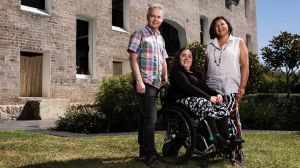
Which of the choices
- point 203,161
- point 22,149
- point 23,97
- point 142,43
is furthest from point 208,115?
point 23,97

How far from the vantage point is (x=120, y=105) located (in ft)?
32.9

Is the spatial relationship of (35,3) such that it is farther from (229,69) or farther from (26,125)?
(229,69)

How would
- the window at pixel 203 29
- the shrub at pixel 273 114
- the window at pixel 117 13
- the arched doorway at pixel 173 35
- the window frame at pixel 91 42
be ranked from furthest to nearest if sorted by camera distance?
the window at pixel 203 29 → the arched doorway at pixel 173 35 → the window at pixel 117 13 → the window frame at pixel 91 42 → the shrub at pixel 273 114

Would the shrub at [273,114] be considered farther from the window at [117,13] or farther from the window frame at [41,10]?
the window at [117,13]

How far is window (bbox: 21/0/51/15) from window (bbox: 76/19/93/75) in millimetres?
1994

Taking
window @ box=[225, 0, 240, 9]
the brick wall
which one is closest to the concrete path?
the brick wall

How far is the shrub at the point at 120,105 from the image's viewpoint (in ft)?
32.9

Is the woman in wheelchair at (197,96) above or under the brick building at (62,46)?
under

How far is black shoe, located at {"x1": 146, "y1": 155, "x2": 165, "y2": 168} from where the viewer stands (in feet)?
15.2

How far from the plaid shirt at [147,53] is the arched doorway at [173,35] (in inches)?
745

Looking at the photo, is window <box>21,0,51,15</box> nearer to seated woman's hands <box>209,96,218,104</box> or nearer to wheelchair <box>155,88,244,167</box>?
wheelchair <box>155,88,244,167</box>

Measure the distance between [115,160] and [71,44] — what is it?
12.1 meters

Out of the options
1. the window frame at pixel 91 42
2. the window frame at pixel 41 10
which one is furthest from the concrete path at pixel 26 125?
the window frame at pixel 91 42

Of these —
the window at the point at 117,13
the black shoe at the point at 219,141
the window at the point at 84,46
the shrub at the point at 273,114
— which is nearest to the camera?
the black shoe at the point at 219,141
